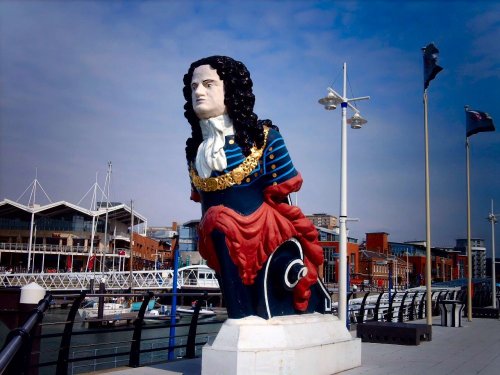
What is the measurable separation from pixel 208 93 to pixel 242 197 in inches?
52.8

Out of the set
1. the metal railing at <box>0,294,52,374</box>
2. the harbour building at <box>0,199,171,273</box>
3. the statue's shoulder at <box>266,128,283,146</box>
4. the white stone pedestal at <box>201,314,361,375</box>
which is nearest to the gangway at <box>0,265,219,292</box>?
the harbour building at <box>0,199,171,273</box>

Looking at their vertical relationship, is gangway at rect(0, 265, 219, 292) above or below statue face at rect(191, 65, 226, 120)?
below

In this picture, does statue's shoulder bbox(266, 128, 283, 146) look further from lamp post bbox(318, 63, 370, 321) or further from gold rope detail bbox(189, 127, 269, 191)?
lamp post bbox(318, 63, 370, 321)

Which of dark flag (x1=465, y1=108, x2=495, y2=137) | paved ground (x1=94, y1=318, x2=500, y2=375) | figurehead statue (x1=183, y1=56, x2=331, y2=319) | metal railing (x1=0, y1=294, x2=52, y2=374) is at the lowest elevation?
paved ground (x1=94, y1=318, x2=500, y2=375)

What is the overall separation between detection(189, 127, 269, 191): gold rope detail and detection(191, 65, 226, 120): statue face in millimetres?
675

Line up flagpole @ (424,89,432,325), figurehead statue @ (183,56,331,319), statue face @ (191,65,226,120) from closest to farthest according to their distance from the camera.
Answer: figurehead statue @ (183,56,331,319), statue face @ (191,65,226,120), flagpole @ (424,89,432,325)

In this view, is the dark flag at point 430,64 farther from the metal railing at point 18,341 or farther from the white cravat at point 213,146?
the metal railing at point 18,341

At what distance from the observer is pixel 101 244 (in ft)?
194

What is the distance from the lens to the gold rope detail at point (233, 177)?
623cm

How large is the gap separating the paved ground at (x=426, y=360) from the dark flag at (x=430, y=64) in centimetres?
667

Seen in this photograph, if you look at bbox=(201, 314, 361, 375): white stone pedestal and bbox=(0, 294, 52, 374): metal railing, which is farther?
bbox=(201, 314, 361, 375): white stone pedestal

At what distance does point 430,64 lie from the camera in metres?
14.0

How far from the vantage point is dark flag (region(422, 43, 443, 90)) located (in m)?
13.8

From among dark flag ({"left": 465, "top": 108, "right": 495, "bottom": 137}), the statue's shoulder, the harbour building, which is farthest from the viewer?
the harbour building
